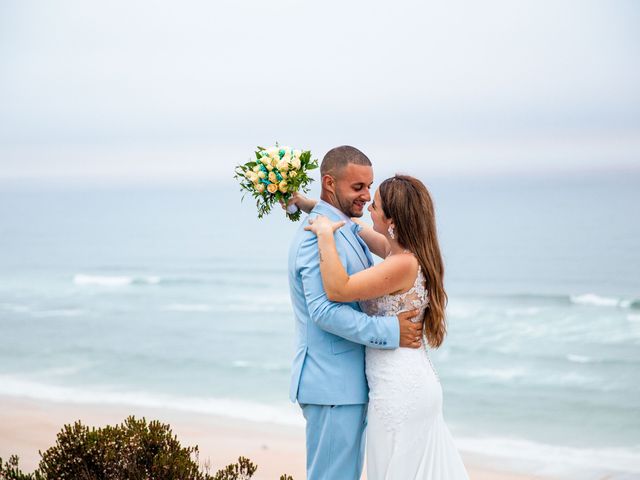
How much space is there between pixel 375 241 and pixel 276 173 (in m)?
0.68

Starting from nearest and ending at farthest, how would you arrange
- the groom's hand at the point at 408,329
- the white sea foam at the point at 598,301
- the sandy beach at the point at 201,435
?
the groom's hand at the point at 408,329 < the sandy beach at the point at 201,435 < the white sea foam at the point at 598,301

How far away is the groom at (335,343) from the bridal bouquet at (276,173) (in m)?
0.22

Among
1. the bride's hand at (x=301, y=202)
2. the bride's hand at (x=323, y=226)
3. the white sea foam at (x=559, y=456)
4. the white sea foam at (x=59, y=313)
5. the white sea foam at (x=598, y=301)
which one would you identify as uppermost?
the bride's hand at (x=301, y=202)

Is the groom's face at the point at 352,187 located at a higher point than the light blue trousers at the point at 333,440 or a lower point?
higher

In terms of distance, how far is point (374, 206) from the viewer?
4.40 meters

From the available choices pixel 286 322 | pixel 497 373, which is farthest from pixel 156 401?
pixel 286 322

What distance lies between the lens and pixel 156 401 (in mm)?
14875

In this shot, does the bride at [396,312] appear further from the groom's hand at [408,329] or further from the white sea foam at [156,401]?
the white sea foam at [156,401]

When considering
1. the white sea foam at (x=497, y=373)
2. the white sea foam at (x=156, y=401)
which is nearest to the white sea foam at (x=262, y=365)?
the white sea foam at (x=156, y=401)

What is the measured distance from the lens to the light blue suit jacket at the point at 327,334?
4.23 metres

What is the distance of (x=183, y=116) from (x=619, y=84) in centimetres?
2445

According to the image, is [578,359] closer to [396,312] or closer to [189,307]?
[189,307]

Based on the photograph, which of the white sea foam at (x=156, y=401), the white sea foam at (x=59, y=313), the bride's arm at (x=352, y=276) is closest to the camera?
the bride's arm at (x=352, y=276)

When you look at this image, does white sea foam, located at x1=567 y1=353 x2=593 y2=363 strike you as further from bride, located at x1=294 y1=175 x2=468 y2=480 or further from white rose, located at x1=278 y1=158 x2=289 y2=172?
white rose, located at x1=278 y1=158 x2=289 y2=172
